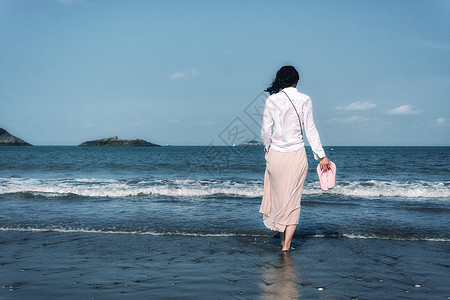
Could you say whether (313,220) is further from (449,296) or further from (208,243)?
(449,296)

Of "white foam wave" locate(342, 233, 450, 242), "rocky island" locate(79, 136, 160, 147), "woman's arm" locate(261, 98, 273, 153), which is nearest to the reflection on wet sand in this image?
"woman's arm" locate(261, 98, 273, 153)

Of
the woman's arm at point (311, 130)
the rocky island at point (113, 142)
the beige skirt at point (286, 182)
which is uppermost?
the rocky island at point (113, 142)

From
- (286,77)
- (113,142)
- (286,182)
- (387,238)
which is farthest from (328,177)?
(113,142)

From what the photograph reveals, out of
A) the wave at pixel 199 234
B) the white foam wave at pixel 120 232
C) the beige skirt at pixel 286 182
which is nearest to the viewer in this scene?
the beige skirt at pixel 286 182

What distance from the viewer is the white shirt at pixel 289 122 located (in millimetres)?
4211

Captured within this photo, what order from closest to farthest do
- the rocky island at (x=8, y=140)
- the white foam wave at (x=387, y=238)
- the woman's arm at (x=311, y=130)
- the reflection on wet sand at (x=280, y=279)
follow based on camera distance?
the reflection on wet sand at (x=280, y=279) → the woman's arm at (x=311, y=130) → the white foam wave at (x=387, y=238) → the rocky island at (x=8, y=140)

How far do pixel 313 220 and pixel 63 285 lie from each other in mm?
5188

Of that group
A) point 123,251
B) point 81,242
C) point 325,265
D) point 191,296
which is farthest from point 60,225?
point 325,265

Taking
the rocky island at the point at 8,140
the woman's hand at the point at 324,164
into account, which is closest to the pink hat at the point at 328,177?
the woman's hand at the point at 324,164

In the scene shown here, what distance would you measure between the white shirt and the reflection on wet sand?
4.40ft

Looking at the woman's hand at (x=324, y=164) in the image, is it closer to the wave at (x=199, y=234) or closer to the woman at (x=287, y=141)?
the woman at (x=287, y=141)

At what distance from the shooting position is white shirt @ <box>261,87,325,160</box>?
4211 millimetres

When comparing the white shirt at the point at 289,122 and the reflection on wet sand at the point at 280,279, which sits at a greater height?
the white shirt at the point at 289,122

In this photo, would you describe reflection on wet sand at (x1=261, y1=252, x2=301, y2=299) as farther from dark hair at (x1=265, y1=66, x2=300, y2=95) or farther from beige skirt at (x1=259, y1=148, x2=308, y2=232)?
dark hair at (x1=265, y1=66, x2=300, y2=95)
